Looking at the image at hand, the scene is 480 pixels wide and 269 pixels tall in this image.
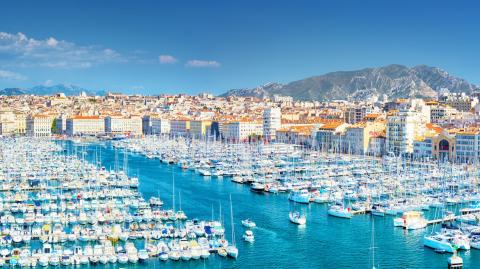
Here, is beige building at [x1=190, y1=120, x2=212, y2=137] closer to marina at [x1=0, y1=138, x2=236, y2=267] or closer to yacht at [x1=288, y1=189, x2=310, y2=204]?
marina at [x1=0, y1=138, x2=236, y2=267]

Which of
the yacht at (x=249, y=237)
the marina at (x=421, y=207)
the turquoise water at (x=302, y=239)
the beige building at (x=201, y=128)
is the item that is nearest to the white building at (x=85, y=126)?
the beige building at (x=201, y=128)

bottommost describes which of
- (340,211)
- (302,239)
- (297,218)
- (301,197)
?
(302,239)

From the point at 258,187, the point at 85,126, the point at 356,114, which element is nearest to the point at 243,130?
the point at 356,114

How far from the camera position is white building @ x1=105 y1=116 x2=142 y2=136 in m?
78.1

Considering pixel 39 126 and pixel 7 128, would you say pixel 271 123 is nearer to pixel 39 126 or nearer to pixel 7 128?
pixel 39 126

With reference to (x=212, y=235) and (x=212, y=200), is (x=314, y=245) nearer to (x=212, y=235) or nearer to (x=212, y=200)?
(x=212, y=235)

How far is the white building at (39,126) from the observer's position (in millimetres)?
76188

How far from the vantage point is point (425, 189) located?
27.0 m

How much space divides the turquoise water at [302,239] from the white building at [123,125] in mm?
49636

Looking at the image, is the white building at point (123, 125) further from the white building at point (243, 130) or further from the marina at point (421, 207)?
the marina at point (421, 207)

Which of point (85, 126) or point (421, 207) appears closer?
point (421, 207)

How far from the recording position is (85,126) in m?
78.3

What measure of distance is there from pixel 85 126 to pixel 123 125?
460 cm

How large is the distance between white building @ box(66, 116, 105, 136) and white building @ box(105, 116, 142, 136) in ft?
2.98
